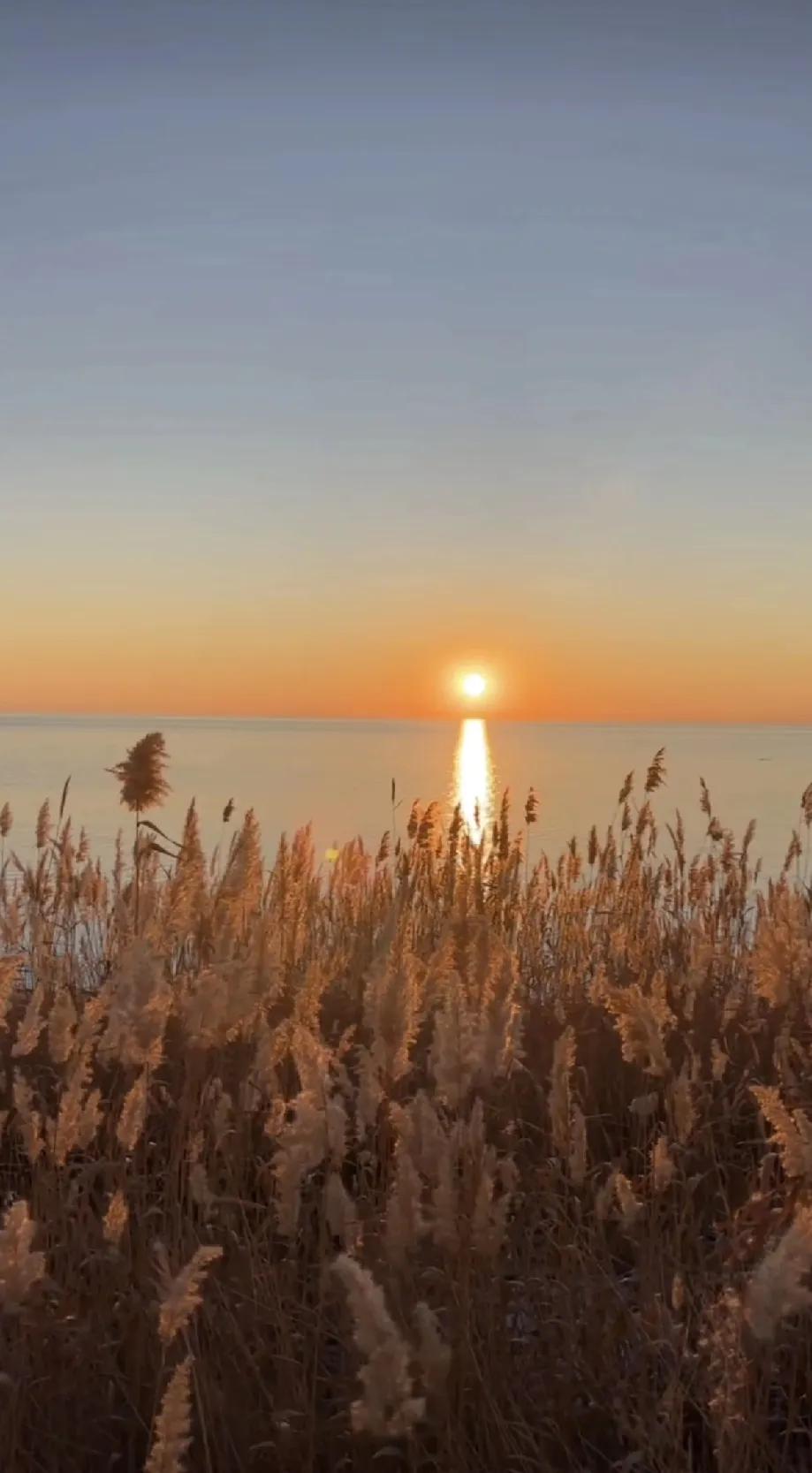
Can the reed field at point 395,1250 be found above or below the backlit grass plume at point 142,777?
below

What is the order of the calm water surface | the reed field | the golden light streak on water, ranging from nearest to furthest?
the reed field < the calm water surface < the golden light streak on water

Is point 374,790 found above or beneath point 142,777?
above

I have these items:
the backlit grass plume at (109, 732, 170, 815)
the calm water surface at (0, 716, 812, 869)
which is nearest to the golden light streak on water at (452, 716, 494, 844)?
the calm water surface at (0, 716, 812, 869)

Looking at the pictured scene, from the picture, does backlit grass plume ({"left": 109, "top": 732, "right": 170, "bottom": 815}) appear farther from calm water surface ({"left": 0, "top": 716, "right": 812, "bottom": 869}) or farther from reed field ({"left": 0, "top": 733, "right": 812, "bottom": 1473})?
calm water surface ({"left": 0, "top": 716, "right": 812, "bottom": 869})

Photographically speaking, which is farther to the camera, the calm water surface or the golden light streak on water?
the golden light streak on water

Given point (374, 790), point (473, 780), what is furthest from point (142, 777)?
point (473, 780)

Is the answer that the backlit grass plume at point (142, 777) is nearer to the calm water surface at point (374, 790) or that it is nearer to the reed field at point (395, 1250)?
the reed field at point (395, 1250)

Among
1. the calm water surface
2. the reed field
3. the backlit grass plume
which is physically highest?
the calm water surface

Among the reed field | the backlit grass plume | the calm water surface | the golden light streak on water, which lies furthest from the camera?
the golden light streak on water

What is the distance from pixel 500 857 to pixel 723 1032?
2.50 meters

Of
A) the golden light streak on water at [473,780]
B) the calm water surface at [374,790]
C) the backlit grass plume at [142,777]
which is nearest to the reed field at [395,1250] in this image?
the backlit grass plume at [142,777]

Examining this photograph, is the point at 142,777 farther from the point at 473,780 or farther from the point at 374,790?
the point at 473,780

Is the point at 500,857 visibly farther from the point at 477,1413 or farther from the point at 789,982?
the point at 477,1413

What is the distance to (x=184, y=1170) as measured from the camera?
3.12 meters
